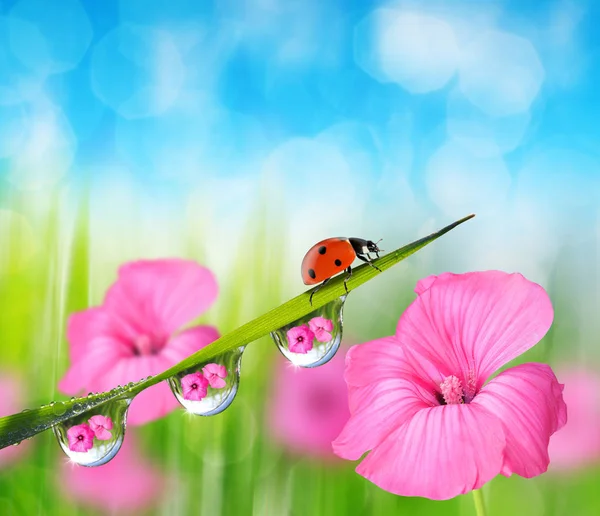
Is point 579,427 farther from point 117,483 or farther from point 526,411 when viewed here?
point 117,483

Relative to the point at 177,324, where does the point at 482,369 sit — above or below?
below

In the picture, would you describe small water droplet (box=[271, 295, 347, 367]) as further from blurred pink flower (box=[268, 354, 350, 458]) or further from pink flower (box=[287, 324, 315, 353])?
blurred pink flower (box=[268, 354, 350, 458])

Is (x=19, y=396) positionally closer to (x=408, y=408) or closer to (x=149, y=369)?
(x=149, y=369)

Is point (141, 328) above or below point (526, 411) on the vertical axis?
above

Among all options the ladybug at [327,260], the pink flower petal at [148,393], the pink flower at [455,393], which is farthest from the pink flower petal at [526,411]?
the pink flower petal at [148,393]

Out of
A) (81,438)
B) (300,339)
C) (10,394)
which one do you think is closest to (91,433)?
(81,438)

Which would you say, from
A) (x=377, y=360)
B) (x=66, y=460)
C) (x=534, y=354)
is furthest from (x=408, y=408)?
(x=66, y=460)
